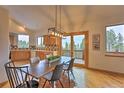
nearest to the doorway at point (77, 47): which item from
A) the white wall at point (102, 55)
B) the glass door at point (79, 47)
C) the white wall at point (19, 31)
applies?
the glass door at point (79, 47)

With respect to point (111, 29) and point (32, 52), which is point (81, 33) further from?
point (32, 52)

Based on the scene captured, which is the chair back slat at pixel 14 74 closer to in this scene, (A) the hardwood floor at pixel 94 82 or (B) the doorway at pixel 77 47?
(A) the hardwood floor at pixel 94 82

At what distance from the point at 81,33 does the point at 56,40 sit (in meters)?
2.08

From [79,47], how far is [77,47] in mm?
148

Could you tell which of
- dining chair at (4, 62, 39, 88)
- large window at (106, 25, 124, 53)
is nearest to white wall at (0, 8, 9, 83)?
dining chair at (4, 62, 39, 88)

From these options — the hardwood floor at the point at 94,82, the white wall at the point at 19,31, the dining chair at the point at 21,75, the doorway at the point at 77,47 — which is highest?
the white wall at the point at 19,31

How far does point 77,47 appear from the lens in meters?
8.32

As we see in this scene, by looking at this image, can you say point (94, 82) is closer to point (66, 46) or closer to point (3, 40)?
point (3, 40)

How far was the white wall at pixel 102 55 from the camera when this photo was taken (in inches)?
240

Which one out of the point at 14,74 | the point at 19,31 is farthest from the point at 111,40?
the point at 19,31

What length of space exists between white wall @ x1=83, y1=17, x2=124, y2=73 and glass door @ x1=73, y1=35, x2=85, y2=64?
574 mm

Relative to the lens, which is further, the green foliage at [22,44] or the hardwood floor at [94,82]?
the green foliage at [22,44]
